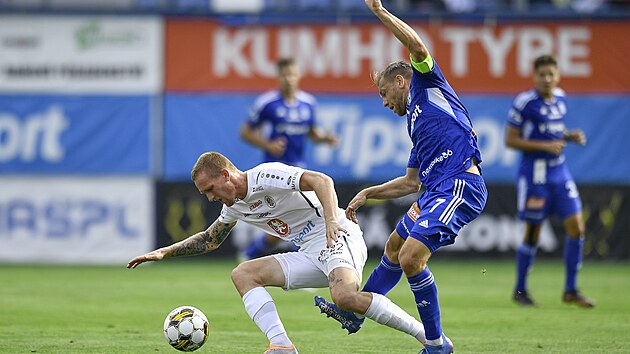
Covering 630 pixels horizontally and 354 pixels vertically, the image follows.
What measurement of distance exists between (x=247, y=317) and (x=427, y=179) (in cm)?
332

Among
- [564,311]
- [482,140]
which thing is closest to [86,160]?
[482,140]

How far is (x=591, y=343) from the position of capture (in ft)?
27.5

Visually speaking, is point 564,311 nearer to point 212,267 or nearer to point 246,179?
point 246,179

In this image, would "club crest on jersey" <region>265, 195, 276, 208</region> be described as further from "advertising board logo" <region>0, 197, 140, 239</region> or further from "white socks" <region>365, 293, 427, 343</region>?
"advertising board logo" <region>0, 197, 140, 239</region>

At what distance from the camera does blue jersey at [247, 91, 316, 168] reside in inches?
569

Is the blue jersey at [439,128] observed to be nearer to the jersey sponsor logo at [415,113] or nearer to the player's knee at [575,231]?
the jersey sponsor logo at [415,113]

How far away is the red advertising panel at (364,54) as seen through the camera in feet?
55.8

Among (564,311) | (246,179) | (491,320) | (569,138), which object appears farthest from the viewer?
(569,138)

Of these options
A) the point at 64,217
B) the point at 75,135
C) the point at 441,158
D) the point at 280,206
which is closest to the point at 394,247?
the point at 441,158

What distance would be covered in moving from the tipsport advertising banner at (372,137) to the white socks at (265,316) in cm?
960

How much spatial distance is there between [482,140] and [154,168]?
518 cm

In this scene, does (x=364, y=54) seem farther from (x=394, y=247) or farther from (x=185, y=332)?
(x=185, y=332)

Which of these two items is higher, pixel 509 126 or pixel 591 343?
pixel 509 126

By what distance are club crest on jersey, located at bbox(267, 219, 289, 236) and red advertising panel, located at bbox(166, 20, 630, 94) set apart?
9.53 metres
